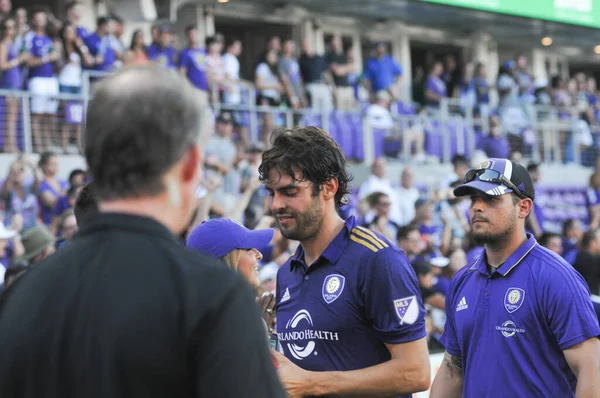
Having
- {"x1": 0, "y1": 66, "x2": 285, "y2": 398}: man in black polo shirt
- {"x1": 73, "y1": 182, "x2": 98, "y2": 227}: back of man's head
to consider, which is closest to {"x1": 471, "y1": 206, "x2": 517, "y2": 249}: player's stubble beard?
{"x1": 73, "y1": 182, "x2": 98, "y2": 227}: back of man's head

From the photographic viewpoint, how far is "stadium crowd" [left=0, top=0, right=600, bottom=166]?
444 inches

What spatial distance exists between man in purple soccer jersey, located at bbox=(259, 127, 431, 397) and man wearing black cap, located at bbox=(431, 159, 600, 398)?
0.61 m

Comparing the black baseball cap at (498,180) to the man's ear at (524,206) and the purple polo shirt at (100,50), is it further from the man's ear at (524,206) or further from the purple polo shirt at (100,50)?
the purple polo shirt at (100,50)

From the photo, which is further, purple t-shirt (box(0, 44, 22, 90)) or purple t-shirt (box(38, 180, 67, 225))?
purple t-shirt (box(0, 44, 22, 90))

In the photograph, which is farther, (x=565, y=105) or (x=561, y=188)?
(x=565, y=105)

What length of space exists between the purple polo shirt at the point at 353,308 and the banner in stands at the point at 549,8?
13.5 m

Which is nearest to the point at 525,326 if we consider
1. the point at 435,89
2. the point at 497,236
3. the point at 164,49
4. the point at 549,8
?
the point at 497,236

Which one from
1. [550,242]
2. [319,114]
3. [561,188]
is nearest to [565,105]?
[561,188]

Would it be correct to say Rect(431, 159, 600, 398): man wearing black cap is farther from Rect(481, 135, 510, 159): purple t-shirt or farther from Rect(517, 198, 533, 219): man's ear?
Rect(481, 135, 510, 159): purple t-shirt

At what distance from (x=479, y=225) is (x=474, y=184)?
20 cm

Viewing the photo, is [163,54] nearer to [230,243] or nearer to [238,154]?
[238,154]

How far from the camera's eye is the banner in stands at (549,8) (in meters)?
17.5

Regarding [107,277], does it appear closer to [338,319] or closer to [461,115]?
[338,319]

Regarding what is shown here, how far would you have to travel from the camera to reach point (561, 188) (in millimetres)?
19578
